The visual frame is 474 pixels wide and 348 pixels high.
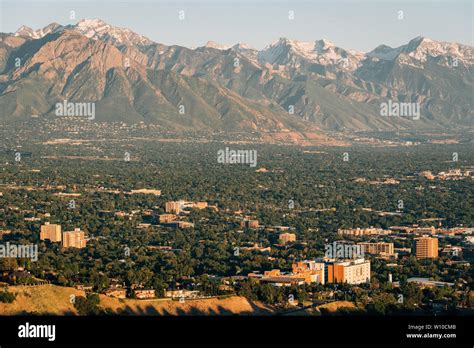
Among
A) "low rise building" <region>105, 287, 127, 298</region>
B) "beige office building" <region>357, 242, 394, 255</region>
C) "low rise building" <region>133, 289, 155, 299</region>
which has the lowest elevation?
"beige office building" <region>357, 242, 394, 255</region>

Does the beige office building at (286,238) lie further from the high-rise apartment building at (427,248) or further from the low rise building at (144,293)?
the low rise building at (144,293)

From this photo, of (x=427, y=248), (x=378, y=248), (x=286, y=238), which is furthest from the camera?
(x=286, y=238)

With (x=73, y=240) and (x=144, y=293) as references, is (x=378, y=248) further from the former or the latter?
(x=144, y=293)

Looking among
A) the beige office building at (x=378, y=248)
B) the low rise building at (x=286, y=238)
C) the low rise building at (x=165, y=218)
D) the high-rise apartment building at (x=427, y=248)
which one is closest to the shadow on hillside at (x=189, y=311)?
the high-rise apartment building at (x=427, y=248)

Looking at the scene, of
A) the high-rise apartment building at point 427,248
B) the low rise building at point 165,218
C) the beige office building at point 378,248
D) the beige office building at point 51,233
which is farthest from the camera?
the low rise building at point 165,218

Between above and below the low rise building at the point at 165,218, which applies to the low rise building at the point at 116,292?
above

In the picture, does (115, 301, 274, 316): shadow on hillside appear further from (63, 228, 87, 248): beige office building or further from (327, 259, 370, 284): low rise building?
(63, 228, 87, 248): beige office building

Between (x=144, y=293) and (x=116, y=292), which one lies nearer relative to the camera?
(x=116, y=292)

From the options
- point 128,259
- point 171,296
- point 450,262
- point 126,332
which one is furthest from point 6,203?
point 126,332

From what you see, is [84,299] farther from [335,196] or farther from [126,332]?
[335,196]

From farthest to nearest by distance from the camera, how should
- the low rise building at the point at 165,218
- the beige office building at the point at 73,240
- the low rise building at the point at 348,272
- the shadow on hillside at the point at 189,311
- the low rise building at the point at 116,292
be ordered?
the low rise building at the point at 165,218 → the beige office building at the point at 73,240 → the low rise building at the point at 348,272 → the low rise building at the point at 116,292 → the shadow on hillside at the point at 189,311

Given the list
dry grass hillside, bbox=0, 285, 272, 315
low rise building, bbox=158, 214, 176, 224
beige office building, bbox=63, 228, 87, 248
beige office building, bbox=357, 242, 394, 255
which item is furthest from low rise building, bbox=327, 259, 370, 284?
low rise building, bbox=158, 214, 176, 224

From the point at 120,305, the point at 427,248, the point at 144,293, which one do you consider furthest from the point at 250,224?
the point at 120,305
